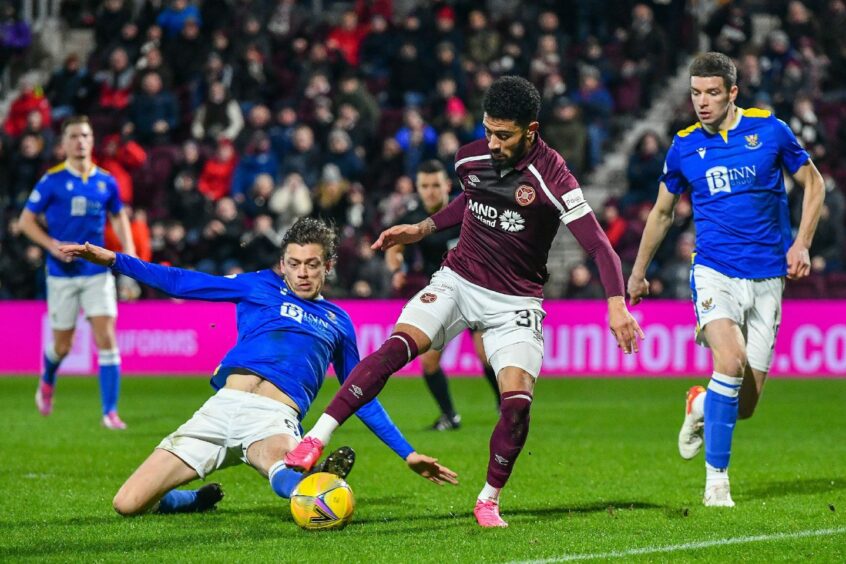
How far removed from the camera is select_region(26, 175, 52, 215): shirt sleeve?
40.8 feet

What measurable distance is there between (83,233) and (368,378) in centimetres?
632

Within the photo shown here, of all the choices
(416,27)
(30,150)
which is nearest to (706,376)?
(416,27)

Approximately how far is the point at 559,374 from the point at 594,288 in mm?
1382

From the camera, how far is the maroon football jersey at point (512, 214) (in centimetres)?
704

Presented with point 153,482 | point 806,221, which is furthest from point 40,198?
point 806,221

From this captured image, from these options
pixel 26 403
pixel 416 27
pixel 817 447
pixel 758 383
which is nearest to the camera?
pixel 758 383

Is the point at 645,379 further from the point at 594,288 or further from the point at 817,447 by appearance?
the point at 817,447

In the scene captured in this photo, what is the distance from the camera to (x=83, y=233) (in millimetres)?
12398

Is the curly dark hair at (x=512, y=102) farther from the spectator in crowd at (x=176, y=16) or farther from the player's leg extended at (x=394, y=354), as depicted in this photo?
the spectator in crowd at (x=176, y=16)

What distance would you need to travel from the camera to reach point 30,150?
2119cm

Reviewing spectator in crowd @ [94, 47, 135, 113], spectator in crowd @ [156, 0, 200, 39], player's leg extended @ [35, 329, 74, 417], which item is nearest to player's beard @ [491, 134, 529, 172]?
player's leg extended @ [35, 329, 74, 417]

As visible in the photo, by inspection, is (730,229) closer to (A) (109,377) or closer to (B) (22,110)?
(A) (109,377)

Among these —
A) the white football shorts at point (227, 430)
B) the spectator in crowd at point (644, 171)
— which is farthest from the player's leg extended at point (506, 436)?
the spectator in crowd at point (644, 171)

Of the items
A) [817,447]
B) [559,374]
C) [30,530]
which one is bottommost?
[559,374]
